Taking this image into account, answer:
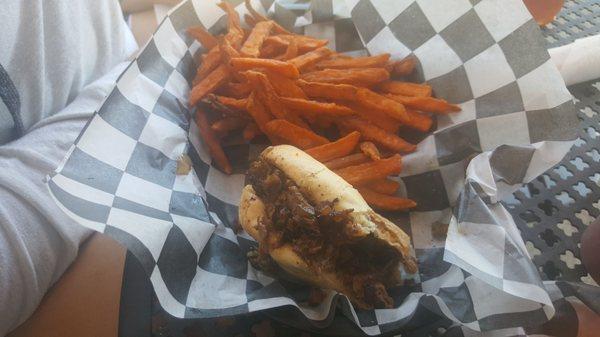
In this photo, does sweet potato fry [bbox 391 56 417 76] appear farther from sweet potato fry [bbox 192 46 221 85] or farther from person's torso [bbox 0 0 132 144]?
person's torso [bbox 0 0 132 144]

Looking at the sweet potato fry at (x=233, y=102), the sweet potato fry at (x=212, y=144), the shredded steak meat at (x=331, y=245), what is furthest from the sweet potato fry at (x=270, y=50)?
the shredded steak meat at (x=331, y=245)

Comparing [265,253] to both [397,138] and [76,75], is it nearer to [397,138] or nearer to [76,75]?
[397,138]

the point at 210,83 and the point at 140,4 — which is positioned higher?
the point at 140,4

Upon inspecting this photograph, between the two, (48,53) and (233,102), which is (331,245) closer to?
(233,102)

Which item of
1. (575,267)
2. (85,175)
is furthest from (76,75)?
(575,267)

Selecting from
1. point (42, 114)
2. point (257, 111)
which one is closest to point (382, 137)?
point (257, 111)

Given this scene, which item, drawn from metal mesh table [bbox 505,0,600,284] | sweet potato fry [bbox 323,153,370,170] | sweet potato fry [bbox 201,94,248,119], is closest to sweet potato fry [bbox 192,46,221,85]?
sweet potato fry [bbox 201,94,248,119]
